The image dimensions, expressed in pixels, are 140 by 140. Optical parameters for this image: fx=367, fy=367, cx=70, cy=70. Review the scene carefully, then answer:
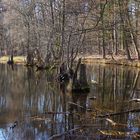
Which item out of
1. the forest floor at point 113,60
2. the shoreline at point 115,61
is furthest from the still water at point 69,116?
the forest floor at point 113,60

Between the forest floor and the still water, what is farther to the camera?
the forest floor

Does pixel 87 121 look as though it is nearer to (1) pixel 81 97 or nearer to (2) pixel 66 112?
(2) pixel 66 112

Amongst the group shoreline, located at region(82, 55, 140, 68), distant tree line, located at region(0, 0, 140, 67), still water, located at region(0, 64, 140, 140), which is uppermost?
distant tree line, located at region(0, 0, 140, 67)

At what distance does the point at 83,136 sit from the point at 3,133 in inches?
95.7

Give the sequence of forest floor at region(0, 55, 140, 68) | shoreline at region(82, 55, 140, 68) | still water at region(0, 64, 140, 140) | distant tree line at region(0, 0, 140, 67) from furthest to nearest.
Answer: forest floor at region(0, 55, 140, 68) → shoreline at region(82, 55, 140, 68) → distant tree line at region(0, 0, 140, 67) → still water at region(0, 64, 140, 140)

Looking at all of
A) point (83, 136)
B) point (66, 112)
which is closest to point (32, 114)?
point (66, 112)

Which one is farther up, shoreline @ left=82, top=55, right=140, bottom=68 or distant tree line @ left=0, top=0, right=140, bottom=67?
distant tree line @ left=0, top=0, right=140, bottom=67

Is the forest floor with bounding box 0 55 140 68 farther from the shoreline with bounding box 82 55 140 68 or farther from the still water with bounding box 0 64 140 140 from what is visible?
the still water with bounding box 0 64 140 140

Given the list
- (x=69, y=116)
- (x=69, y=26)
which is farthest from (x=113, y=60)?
(x=69, y=116)

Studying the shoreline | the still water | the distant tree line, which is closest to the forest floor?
the shoreline

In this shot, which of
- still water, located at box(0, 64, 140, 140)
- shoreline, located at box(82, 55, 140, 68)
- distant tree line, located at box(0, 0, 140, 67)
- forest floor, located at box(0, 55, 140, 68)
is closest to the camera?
still water, located at box(0, 64, 140, 140)

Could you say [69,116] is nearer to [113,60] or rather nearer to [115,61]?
[115,61]

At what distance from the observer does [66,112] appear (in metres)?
12.9

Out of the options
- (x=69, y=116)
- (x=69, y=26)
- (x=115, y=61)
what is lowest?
(x=69, y=116)
